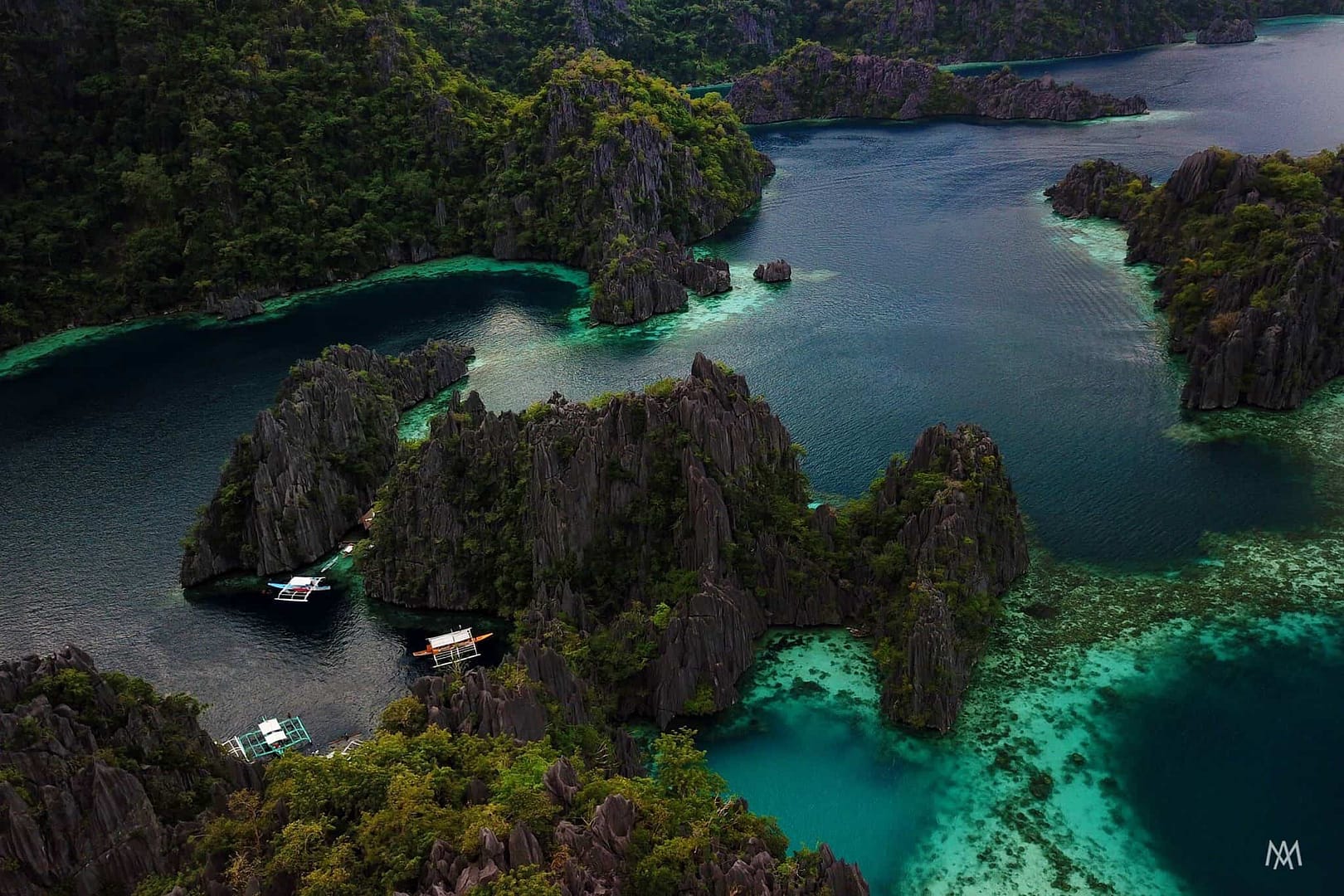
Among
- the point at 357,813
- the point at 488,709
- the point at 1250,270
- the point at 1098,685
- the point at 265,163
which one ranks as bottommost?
the point at 1098,685

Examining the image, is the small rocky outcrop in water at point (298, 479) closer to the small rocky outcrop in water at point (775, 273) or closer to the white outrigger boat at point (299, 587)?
the white outrigger boat at point (299, 587)

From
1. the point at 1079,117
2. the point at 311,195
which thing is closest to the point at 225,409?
the point at 311,195

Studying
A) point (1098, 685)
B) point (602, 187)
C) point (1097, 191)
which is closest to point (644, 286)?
point (602, 187)

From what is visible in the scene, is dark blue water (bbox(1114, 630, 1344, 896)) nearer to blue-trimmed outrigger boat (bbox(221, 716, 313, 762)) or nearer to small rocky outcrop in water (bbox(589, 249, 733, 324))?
blue-trimmed outrigger boat (bbox(221, 716, 313, 762))

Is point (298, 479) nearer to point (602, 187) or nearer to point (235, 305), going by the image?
point (235, 305)

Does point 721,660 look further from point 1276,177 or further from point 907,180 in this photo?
point 907,180

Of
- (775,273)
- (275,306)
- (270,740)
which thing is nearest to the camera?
(270,740)
